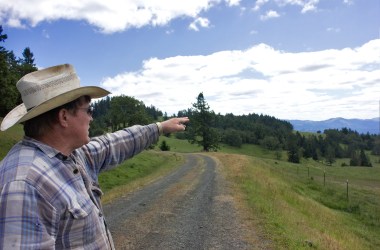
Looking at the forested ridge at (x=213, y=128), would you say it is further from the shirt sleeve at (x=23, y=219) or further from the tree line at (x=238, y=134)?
the shirt sleeve at (x=23, y=219)

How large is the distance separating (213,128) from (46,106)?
75858 mm

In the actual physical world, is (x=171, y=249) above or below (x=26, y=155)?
below

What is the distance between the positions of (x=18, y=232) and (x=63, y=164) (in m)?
0.58

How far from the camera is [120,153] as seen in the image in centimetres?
379

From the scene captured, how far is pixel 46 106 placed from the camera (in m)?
2.45

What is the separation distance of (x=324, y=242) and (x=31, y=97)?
32.8ft

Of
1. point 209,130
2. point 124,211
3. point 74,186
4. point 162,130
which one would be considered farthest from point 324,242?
point 209,130

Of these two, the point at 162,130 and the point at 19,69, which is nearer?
the point at 162,130

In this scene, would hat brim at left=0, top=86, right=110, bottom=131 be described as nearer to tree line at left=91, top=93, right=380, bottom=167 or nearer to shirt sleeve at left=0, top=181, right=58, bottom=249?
shirt sleeve at left=0, top=181, right=58, bottom=249

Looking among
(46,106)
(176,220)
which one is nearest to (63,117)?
(46,106)

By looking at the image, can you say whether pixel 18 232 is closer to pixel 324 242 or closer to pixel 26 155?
pixel 26 155

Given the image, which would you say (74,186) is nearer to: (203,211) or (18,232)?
(18,232)

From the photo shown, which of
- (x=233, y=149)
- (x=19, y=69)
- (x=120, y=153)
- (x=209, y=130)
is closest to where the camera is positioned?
(x=120, y=153)

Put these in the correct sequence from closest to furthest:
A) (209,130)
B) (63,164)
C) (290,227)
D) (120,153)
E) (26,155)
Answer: (26,155) < (63,164) < (120,153) < (290,227) < (209,130)
